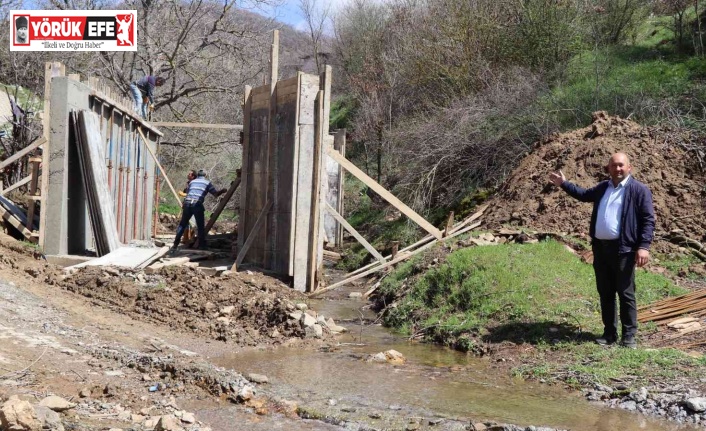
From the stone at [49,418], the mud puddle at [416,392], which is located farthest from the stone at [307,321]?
the stone at [49,418]

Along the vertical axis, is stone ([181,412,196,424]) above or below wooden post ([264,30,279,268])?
below

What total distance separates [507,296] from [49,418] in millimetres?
6155

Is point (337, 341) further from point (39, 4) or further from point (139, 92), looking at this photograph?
point (39, 4)

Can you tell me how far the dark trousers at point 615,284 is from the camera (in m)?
7.65

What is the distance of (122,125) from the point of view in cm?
1619

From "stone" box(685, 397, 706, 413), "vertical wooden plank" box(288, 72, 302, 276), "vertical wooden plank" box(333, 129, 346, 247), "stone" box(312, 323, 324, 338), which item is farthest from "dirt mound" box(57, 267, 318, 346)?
Answer: "vertical wooden plank" box(333, 129, 346, 247)

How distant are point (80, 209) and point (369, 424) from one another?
972 cm

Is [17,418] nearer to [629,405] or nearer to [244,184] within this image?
[629,405]

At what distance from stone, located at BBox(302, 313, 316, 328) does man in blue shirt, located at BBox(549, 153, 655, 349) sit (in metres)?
3.34

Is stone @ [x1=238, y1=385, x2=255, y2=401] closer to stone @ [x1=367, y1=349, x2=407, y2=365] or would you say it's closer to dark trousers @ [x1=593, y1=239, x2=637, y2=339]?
stone @ [x1=367, y1=349, x2=407, y2=365]

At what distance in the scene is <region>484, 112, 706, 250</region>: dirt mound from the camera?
39.7 feet

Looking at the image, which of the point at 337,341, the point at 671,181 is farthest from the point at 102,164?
the point at 671,181

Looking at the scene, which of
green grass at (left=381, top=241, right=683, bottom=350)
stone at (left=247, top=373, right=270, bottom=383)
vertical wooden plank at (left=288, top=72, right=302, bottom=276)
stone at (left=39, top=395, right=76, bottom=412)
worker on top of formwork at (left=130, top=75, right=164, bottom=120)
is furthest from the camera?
worker on top of formwork at (left=130, top=75, right=164, bottom=120)

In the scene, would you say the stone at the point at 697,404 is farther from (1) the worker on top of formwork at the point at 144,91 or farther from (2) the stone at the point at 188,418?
(1) the worker on top of formwork at the point at 144,91
